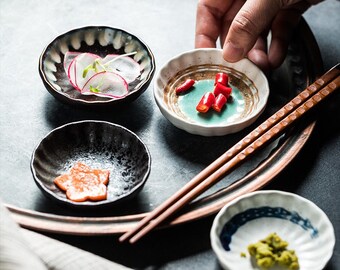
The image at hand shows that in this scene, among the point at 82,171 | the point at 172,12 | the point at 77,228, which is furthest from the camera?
the point at 172,12

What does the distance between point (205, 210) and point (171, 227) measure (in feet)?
0.39

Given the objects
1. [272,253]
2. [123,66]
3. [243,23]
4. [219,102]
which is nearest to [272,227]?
[272,253]

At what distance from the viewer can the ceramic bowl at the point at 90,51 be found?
2.46m

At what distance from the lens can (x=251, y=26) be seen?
8.26 feet

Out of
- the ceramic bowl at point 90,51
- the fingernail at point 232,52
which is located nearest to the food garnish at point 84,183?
the ceramic bowl at point 90,51

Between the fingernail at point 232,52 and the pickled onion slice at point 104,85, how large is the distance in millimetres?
395

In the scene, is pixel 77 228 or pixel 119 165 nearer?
pixel 77 228

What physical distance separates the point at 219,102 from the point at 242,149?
0.32m

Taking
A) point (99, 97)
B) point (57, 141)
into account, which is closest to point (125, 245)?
point (57, 141)

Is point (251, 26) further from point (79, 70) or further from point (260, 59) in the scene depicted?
point (79, 70)

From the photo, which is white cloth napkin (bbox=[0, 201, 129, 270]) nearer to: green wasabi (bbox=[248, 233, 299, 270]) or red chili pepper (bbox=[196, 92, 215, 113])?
green wasabi (bbox=[248, 233, 299, 270])

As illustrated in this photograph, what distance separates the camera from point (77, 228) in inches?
80.0

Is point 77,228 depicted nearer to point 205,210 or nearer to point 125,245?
point 125,245

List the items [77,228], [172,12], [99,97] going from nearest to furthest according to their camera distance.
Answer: [77,228], [99,97], [172,12]
